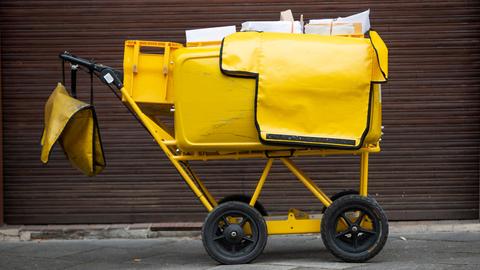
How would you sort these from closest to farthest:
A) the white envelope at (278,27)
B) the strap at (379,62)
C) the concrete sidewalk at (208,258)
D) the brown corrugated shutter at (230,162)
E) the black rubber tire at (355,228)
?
the strap at (379,62)
the black rubber tire at (355,228)
the concrete sidewalk at (208,258)
the white envelope at (278,27)
the brown corrugated shutter at (230,162)

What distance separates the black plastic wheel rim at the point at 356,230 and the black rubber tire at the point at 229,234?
0.68m

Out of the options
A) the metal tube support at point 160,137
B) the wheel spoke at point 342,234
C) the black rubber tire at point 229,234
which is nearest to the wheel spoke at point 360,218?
the wheel spoke at point 342,234

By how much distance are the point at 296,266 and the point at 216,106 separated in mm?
1634

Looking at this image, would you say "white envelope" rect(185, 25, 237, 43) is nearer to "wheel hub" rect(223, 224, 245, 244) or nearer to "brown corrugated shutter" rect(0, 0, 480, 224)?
"wheel hub" rect(223, 224, 245, 244)

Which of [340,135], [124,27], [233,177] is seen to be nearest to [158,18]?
[124,27]

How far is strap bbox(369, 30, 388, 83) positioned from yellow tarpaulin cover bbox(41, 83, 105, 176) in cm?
263

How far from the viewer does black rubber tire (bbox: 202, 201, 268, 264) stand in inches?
309

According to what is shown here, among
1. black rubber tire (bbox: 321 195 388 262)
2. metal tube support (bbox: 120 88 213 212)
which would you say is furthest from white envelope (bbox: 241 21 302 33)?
black rubber tire (bbox: 321 195 388 262)

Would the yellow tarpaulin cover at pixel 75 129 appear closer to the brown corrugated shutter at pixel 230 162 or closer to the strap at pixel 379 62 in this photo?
the brown corrugated shutter at pixel 230 162

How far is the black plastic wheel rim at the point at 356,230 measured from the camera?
25.6ft

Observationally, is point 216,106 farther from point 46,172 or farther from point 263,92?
point 46,172

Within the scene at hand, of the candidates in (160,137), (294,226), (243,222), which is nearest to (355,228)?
(294,226)

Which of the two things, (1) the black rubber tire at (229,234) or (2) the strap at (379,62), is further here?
(1) the black rubber tire at (229,234)

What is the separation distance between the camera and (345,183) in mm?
10305
